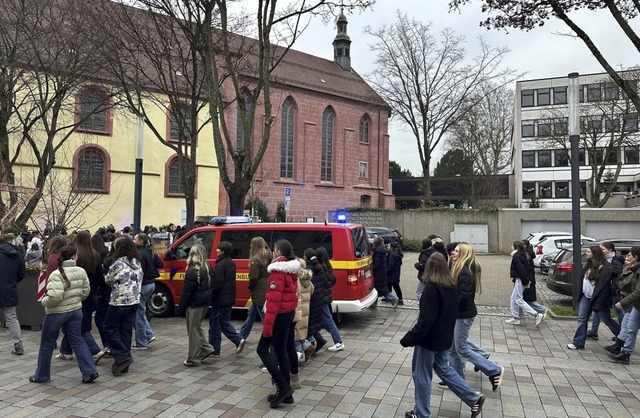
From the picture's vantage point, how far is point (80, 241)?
621 cm

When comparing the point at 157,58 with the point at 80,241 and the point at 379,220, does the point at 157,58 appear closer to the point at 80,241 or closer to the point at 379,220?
the point at 80,241

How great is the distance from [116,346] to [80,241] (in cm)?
145

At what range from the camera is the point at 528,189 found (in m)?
52.9

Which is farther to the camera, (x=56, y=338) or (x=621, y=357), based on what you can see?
(x=621, y=357)

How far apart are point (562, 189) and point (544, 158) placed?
3.89 m

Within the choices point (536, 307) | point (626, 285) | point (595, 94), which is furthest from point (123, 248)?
point (595, 94)

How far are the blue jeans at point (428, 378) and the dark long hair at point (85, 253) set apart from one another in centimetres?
433

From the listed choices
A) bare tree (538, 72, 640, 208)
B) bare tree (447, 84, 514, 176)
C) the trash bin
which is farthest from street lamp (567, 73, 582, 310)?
bare tree (447, 84, 514, 176)

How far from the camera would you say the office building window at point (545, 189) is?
2055 inches

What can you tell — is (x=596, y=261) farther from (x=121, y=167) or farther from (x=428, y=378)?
(x=121, y=167)

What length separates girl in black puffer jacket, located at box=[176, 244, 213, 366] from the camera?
6.24 m

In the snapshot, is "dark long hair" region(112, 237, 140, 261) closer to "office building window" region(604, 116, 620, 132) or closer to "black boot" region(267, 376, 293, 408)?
"black boot" region(267, 376, 293, 408)

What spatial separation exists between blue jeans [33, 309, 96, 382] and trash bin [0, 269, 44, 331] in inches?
131

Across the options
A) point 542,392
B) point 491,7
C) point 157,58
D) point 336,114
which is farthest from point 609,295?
point 336,114
